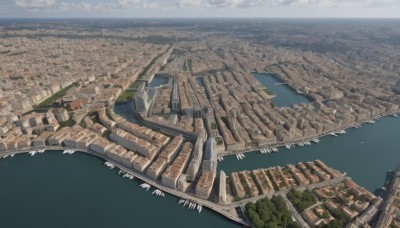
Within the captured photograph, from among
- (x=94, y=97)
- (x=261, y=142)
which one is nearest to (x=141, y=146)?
(x=261, y=142)

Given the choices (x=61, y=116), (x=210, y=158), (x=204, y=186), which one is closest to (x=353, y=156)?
(x=210, y=158)

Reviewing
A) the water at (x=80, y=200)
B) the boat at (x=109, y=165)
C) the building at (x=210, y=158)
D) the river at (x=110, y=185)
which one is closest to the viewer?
the water at (x=80, y=200)

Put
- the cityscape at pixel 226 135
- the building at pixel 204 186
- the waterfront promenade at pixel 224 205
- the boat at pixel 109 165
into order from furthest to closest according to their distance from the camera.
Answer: the boat at pixel 109 165 < the building at pixel 204 186 < the cityscape at pixel 226 135 < the waterfront promenade at pixel 224 205

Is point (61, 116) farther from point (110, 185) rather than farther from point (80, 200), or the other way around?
point (80, 200)

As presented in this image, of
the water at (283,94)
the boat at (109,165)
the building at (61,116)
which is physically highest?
the building at (61,116)

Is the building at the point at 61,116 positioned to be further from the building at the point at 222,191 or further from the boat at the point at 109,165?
the building at the point at 222,191

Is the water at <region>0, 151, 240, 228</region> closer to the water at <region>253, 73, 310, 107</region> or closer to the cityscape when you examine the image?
the cityscape

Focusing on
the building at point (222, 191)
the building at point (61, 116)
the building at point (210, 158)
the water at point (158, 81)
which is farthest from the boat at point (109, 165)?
the water at point (158, 81)

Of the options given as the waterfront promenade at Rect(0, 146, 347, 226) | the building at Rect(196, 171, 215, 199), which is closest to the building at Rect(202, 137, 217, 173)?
the building at Rect(196, 171, 215, 199)
